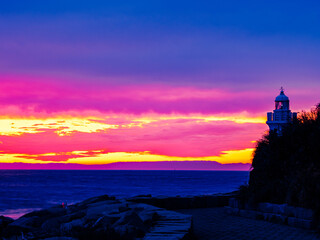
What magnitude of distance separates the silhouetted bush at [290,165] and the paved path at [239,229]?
1.24 metres

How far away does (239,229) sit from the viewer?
426 inches

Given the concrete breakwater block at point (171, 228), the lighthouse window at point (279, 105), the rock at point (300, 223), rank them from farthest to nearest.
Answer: the lighthouse window at point (279, 105) → the rock at point (300, 223) → the concrete breakwater block at point (171, 228)

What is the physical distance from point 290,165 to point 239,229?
4629 millimetres

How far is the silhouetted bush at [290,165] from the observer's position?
40.6ft

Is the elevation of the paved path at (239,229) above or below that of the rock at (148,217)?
below

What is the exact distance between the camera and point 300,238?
9656 mm

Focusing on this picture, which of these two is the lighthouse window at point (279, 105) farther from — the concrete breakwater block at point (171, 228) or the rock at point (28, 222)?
the concrete breakwater block at point (171, 228)

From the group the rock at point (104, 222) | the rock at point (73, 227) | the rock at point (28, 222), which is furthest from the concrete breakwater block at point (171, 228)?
the rock at point (28, 222)

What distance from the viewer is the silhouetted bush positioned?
1237 centimetres

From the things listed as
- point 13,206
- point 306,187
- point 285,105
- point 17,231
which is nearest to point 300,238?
point 306,187

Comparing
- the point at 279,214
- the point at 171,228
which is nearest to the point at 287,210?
the point at 279,214

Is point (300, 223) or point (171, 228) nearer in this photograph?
point (171, 228)

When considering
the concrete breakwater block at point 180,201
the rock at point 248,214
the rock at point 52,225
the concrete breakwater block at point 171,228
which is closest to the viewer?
the concrete breakwater block at point 171,228

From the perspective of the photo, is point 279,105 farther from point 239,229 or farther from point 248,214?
point 239,229
